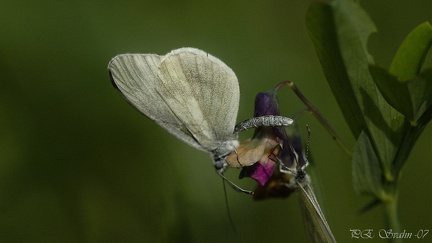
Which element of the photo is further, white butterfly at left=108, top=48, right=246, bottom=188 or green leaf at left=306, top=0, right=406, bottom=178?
white butterfly at left=108, top=48, right=246, bottom=188

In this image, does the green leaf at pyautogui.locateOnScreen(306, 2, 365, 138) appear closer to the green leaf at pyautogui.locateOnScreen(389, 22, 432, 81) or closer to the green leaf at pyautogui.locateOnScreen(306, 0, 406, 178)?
the green leaf at pyautogui.locateOnScreen(306, 0, 406, 178)

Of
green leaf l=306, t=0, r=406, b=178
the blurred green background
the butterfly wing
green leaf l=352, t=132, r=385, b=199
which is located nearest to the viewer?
green leaf l=306, t=0, r=406, b=178

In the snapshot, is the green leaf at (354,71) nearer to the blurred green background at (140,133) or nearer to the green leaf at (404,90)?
the green leaf at (404,90)

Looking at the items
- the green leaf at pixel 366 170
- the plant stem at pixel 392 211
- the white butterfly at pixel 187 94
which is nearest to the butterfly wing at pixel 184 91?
the white butterfly at pixel 187 94

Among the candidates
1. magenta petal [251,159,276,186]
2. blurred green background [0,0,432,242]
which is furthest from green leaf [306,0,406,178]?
blurred green background [0,0,432,242]

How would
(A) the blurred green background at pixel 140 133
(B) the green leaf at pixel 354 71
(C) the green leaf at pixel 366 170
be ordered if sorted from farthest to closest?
1. (A) the blurred green background at pixel 140 133
2. (C) the green leaf at pixel 366 170
3. (B) the green leaf at pixel 354 71

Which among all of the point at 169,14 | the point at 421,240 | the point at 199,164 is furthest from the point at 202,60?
the point at 169,14

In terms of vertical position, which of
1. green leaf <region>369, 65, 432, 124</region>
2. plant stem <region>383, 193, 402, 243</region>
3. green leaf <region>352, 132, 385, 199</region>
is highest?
green leaf <region>369, 65, 432, 124</region>
